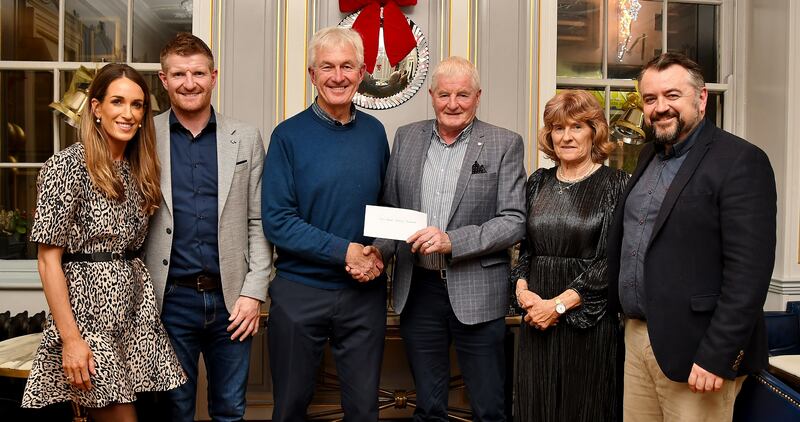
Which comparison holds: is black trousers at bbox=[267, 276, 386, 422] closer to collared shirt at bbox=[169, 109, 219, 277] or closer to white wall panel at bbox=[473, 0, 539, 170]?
collared shirt at bbox=[169, 109, 219, 277]

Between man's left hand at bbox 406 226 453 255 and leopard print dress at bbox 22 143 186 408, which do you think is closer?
leopard print dress at bbox 22 143 186 408

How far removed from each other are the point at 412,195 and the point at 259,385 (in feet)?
5.40

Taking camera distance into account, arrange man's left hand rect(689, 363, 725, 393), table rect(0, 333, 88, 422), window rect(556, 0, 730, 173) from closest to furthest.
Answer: man's left hand rect(689, 363, 725, 393) < table rect(0, 333, 88, 422) < window rect(556, 0, 730, 173)

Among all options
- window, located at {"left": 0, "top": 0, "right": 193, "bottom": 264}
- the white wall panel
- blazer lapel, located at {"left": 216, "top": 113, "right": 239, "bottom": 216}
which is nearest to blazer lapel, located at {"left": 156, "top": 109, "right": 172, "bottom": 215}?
blazer lapel, located at {"left": 216, "top": 113, "right": 239, "bottom": 216}

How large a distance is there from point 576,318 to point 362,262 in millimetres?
710

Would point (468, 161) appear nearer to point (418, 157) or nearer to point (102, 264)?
point (418, 157)

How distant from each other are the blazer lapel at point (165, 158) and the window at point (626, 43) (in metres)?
2.28

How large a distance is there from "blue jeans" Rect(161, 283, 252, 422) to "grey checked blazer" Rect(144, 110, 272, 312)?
0.05 metres

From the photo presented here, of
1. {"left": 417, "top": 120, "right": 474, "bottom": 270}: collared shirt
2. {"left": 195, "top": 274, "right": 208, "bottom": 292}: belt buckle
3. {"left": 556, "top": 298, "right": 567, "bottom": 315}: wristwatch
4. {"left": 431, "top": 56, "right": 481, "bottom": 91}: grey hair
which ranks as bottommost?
{"left": 556, "top": 298, "right": 567, "bottom": 315}: wristwatch

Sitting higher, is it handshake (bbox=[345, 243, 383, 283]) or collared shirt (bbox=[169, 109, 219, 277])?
collared shirt (bbox=[169, 109, 219, 277])

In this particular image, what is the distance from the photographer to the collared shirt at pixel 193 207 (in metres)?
2.06

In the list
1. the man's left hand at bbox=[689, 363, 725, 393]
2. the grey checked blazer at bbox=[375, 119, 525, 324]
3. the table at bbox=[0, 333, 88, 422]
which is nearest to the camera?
the man's left hand at bbox=[689, 363, 725, 393]

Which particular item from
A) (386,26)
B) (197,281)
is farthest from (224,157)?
(386,26)

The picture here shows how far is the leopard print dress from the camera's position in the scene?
69.1 inches
